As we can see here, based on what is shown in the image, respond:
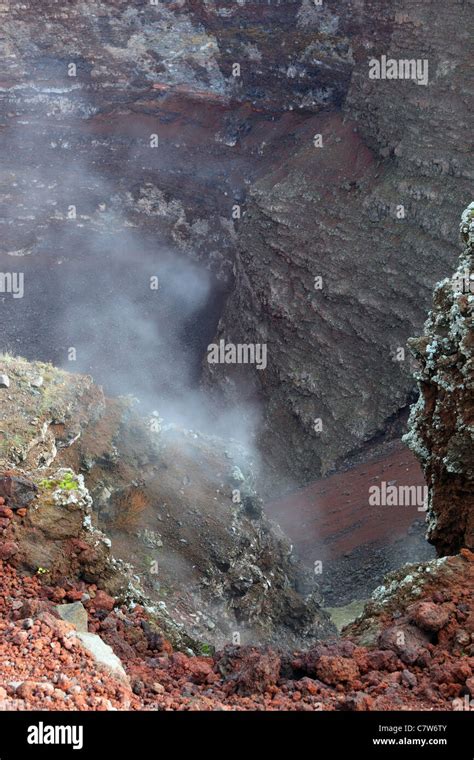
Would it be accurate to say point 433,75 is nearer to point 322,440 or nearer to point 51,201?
point 322,440

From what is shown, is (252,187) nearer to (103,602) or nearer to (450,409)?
(450,409)

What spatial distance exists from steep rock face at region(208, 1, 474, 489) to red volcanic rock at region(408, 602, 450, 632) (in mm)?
20724

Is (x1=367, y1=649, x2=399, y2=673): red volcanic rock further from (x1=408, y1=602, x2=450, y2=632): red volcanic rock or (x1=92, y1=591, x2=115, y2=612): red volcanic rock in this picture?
(x1=92, y1=591, x2=115, y2=612): red volcanic rock

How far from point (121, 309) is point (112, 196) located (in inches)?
293

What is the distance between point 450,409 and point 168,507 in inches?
361

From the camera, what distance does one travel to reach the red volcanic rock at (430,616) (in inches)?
502

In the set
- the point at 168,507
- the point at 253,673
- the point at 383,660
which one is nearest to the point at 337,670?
the point at 383,660

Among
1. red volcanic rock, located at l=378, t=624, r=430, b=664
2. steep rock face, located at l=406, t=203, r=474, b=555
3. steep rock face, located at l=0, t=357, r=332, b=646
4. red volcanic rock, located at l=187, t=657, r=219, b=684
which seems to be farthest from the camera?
steep rock face, located at l=0, t=357, r=332, b=646

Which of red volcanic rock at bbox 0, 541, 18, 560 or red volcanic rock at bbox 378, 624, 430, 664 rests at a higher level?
red volcanic rock at bbox 0, 541, 18, 560

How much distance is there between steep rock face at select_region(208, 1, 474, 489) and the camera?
33.8 m

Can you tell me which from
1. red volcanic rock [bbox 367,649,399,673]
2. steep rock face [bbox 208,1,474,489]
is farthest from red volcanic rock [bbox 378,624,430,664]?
steep rock face [bbox 208,1,474,489]

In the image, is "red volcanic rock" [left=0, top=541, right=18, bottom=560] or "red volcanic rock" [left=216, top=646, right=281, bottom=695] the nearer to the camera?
"red volcanic rock" [left=216, top=646, right=281, bottom=695]

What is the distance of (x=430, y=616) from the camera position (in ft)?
42.1

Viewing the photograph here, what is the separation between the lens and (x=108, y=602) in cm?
1429
